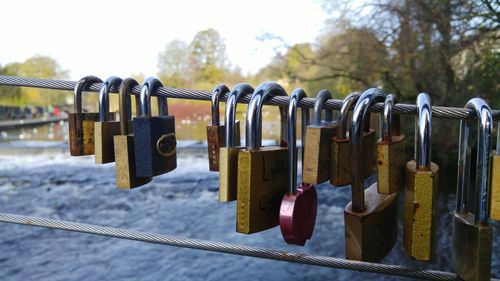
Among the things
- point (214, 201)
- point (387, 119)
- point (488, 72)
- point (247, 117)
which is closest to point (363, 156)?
point (387, 119)

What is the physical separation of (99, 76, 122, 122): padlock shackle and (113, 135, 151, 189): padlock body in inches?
2.8

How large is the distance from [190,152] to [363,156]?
12.1 m

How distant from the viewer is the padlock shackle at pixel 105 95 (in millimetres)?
775

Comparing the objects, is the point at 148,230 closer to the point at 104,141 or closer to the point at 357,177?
the point at 104,141

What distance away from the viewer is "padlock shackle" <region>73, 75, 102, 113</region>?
0.77m

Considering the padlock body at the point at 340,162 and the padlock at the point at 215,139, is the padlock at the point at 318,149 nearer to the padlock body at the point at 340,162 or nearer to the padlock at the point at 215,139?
the padlock body at the point at 340,162

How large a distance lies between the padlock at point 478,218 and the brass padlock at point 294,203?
0.24m

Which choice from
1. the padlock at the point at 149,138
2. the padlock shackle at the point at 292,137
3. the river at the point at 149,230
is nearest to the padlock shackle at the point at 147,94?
the padlock at the point at 149,138

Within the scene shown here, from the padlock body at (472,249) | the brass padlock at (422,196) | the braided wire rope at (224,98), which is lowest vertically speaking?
the padlock body at (472,249)

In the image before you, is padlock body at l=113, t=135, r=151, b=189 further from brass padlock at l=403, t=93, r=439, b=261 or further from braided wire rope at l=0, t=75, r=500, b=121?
brass padlock at l=403, t=93, r=439, b=261

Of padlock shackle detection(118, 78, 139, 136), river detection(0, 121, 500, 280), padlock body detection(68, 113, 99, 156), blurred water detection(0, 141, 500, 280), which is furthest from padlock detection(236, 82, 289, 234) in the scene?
blurred water detection(0, 141, 500, 280)

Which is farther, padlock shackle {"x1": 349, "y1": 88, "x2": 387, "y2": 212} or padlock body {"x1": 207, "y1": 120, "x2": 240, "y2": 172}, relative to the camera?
padlock body {"x1": 207, "y1": 120, "x2": 240, "y2": 172}

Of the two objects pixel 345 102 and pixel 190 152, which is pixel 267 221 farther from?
pixel 190 152

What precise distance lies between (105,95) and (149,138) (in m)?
0.12
